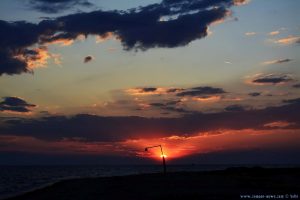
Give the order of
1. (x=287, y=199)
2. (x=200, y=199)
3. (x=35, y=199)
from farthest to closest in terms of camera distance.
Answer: (x=35, y=199), (x=200, y=199), (x=287, y=199)

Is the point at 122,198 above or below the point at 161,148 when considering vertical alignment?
below

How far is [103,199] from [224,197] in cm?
1289

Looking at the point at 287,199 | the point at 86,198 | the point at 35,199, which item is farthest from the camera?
the point at 35,199

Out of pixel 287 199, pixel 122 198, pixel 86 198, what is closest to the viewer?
pixel 287 199

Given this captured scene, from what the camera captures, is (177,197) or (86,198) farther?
(86,198)

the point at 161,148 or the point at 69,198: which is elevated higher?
the point at 161,148

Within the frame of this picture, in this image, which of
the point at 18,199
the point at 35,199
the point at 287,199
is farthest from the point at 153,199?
the point at 18,199

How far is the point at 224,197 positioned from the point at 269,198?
4.27 metres

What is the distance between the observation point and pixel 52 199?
4919 cm

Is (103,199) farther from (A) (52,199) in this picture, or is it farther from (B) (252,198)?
(B) (252,198)

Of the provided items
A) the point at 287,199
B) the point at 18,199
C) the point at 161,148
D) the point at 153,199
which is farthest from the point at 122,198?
the point at 161,148

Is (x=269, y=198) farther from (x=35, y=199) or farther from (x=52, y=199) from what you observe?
(x=35, y=199)

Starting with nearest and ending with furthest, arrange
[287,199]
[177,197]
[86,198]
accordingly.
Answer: [287,199] → [177,197] → [86,198]

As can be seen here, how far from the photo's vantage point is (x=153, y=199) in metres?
39.8
